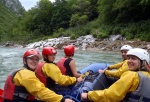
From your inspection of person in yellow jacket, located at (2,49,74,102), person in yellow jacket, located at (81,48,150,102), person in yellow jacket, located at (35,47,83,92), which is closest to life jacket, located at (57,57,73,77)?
person in yellow jacket, located at (35,47,83,92)

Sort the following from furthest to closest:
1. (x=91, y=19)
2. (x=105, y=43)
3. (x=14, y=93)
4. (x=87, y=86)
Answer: (x=91, y=19), (x=105, y=43), (x=87, y=86), (x=14, y=93)

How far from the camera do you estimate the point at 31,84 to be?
3.50 metres

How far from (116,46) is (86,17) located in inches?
790

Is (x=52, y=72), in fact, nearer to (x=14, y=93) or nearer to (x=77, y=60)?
(x=14, y=93)

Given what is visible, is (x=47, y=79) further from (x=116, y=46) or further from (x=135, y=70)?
(x=116, y=46)

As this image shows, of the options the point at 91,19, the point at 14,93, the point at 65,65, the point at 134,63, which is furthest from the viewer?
the point at 91,19

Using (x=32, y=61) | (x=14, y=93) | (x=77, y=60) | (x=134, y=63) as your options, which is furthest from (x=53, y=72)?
(x=77, y=60)

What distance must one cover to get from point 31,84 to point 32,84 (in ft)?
0.04

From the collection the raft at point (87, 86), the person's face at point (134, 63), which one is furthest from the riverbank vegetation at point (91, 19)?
the person's face at point (134, 63)

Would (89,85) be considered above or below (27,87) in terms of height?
below

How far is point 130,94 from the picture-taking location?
3.21 metres

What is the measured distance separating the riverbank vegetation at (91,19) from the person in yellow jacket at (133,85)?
2135 cm

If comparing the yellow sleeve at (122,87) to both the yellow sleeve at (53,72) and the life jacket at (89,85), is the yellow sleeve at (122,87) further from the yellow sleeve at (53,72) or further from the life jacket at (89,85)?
the life jacket at (89,85)

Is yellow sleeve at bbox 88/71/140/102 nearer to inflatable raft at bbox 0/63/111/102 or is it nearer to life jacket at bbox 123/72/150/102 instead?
life jacket at bbox 123/72/150/102
